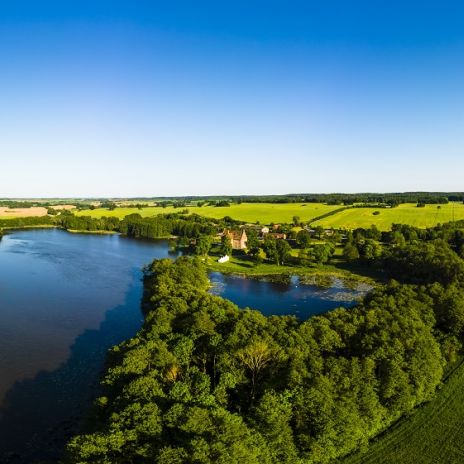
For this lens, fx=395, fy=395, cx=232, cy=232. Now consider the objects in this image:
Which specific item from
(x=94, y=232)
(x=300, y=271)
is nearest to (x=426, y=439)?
(x=300, y=271)

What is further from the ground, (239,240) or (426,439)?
(239,240)

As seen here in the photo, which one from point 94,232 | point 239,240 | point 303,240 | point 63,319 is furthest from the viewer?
point 94,232

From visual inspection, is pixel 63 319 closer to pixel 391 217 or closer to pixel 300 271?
pixel 300 271

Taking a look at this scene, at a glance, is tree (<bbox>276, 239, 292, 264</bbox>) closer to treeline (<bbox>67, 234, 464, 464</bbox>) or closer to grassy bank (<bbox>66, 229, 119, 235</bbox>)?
treeline (<bbox>67, 234, 464, 464</bbox>)

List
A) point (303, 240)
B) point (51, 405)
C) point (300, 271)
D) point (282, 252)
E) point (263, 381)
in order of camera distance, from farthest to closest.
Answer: point (303, 240)
point (282, 252)
point (300, 271)
point (51, 405)
point (263, 381)

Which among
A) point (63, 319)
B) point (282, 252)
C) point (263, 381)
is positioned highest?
point (282, 252)

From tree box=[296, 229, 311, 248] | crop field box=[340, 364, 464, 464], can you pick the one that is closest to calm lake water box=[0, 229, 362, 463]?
crop field box=[340, 364, 464, 464]

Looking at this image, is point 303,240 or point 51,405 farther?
point 303,240
